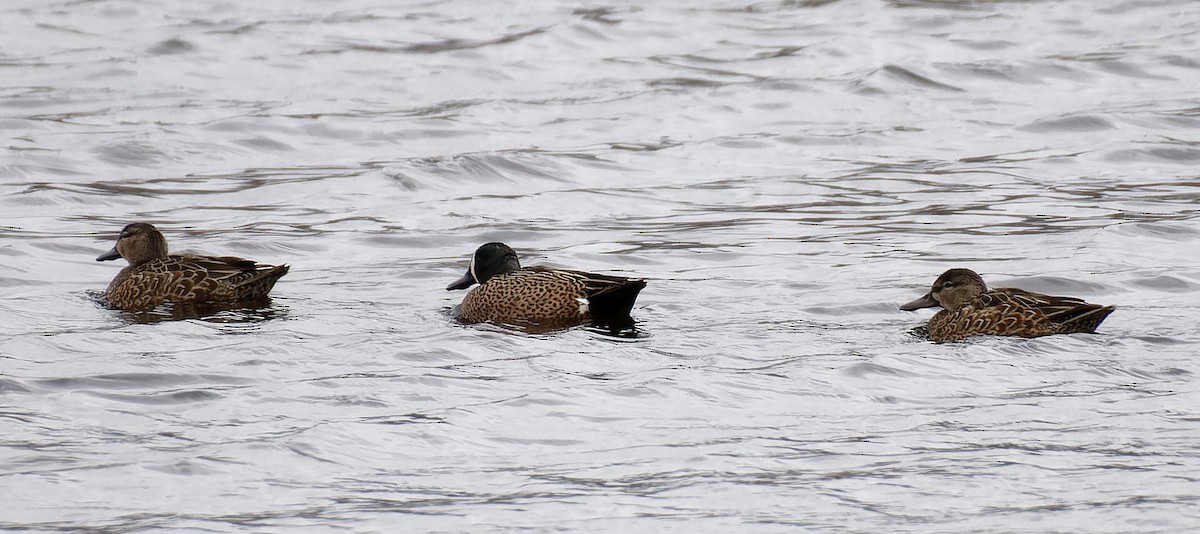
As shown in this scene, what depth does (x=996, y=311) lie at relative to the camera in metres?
9.65

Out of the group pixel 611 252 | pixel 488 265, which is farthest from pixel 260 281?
pixel 611 252

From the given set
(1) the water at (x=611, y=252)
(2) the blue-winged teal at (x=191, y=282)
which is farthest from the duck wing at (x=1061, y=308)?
(2) the blue-winged teal at (x=191, y=282)

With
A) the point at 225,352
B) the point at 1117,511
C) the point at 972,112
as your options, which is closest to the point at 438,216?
the point at 225,352

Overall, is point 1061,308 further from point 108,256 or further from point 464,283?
point 108,256

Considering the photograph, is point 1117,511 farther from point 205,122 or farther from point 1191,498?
point 205,122

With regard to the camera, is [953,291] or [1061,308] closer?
[1061,308]

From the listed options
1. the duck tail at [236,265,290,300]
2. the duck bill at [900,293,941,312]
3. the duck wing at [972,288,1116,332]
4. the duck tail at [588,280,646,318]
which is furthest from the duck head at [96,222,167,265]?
the duck wing at [972,288,1116,332]

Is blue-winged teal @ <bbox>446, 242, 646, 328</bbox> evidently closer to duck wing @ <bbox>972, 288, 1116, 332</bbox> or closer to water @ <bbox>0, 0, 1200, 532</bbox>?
water @ <bbox>0, 0, 1200, 532</bbox>

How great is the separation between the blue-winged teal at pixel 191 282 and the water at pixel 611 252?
1.00ft

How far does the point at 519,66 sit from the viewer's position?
20.5 meters

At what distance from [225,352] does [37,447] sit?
191 centimetres

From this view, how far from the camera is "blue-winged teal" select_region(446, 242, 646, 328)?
1009cm

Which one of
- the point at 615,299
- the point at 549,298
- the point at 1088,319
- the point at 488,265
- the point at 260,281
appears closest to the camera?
the point at 1088,319

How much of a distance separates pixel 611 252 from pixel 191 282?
3.04 metres
